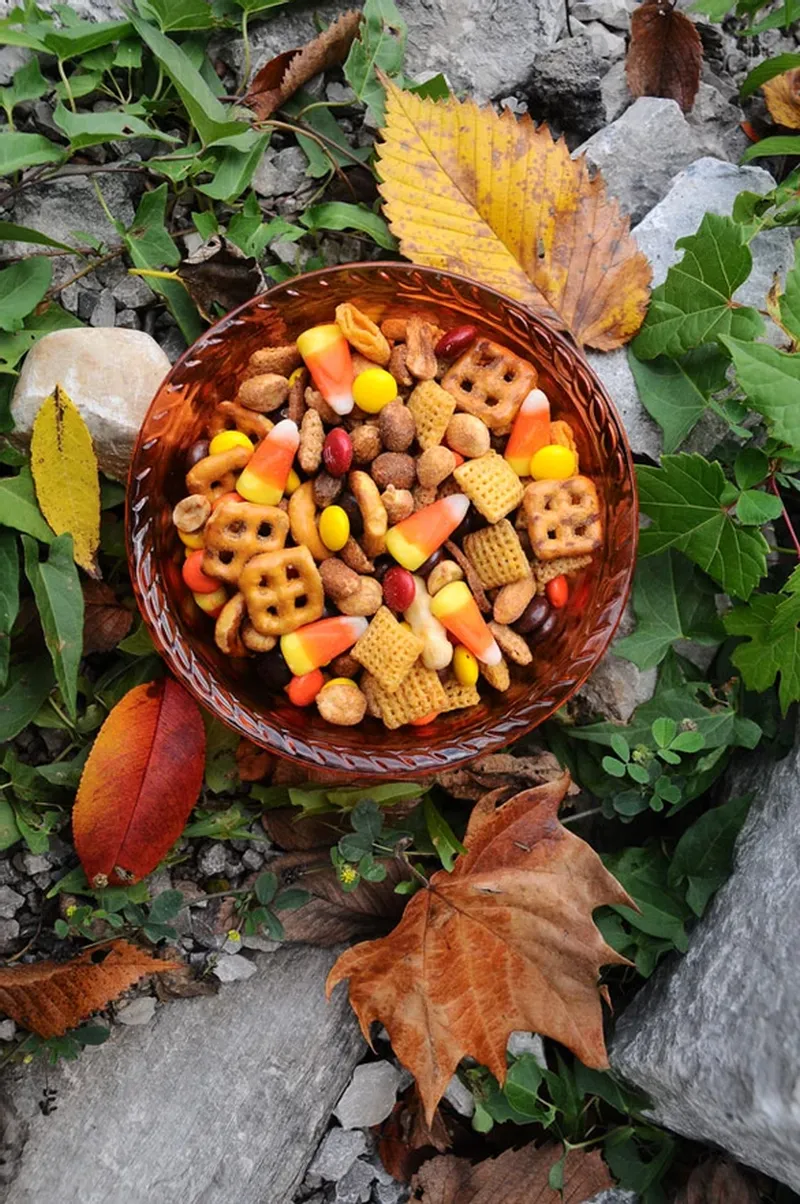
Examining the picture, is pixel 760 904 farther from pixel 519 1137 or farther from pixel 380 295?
pixel 380 295

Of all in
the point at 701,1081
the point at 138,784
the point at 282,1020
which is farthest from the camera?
the point at 282,1020

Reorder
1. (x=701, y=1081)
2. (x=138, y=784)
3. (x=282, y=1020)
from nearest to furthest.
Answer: (x=701, y=1081) → (x=138, y=784) → (x=282, y=1020)

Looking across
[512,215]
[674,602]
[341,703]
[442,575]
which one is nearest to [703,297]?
[512,215]

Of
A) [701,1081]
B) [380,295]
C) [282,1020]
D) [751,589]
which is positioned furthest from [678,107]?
[282,1020]

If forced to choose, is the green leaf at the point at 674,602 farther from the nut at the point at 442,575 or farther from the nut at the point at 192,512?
the nut at the point at 192,512

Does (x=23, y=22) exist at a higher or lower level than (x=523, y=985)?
higher

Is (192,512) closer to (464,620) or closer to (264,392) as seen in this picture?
(264,392)

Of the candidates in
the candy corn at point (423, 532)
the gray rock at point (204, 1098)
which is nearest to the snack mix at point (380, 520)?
the candy corn at point (423, 532)

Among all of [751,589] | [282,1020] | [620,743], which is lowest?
[282,1020]
